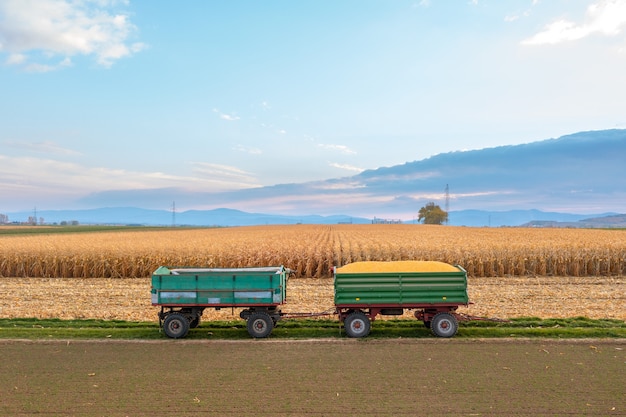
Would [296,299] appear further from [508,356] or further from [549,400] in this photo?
[549,400]

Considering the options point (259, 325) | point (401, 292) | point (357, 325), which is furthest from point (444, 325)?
point (259, 325)

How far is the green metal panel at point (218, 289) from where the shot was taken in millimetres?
11812

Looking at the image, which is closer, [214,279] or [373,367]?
[373,367]

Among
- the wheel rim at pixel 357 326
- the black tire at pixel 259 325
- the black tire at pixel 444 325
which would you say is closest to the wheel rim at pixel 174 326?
the black tire at pixel 259 325

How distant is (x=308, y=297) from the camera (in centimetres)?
1789

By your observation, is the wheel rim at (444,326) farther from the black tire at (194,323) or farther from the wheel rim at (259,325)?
the black tire at (194,323)

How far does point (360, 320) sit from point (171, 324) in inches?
195

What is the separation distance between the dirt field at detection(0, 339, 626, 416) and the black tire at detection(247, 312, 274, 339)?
0.52 m

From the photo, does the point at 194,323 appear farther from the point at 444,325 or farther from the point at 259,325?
the point at 444,325

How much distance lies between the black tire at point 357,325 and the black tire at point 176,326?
4205mm

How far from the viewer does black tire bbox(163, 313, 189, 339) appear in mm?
11914

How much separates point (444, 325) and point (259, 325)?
4.81 metres

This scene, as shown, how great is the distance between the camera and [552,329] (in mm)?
12195

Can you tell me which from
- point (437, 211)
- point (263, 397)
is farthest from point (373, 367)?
point (437, 211)
